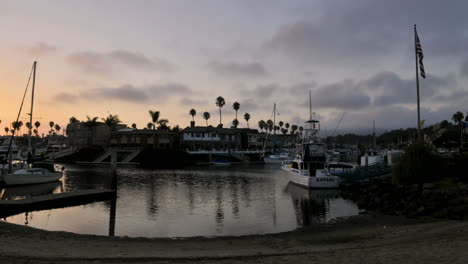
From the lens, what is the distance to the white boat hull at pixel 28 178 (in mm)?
44031

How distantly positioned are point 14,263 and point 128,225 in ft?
41.3

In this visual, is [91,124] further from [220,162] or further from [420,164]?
[420,164]

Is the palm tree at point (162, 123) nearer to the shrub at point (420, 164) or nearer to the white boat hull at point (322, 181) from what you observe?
the white boat hull at point (322, 181)

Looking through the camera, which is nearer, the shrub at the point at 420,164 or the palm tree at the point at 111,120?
the shrub at the point at 420,164

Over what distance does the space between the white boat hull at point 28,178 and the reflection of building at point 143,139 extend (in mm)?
60177

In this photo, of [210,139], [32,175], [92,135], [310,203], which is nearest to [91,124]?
[92,135]

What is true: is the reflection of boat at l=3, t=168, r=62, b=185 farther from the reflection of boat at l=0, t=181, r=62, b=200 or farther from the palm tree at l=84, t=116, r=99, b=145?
the palm tree at l=84, t=116, r=99, b=145

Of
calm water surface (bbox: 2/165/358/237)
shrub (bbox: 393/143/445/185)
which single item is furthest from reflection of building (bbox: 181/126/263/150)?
shrub (bbox: 393/143/445/185)

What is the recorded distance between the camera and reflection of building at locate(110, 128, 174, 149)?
111562 millimetres

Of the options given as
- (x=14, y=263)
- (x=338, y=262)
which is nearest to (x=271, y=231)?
(x=338, y=262)

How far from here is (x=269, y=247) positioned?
646 inches

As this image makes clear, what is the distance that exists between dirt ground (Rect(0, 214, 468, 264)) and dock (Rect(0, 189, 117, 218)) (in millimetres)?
6648

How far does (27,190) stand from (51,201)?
16.1 meters

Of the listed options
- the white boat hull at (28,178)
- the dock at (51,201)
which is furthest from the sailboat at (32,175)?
the dock at (51,201)
